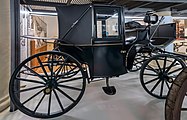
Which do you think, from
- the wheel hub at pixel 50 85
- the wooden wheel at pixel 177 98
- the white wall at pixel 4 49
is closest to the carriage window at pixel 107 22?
the wheel hub at pixel 50 85

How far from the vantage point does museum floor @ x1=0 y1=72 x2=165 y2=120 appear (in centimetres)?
246

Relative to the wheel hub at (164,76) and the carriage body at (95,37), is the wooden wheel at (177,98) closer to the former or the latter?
the carriage body at (95,37)

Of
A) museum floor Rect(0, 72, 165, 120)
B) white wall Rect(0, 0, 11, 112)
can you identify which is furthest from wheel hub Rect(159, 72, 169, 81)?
white wall Rect(0, 0, 11, 112)

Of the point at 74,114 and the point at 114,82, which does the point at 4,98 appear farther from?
the point at 114,82

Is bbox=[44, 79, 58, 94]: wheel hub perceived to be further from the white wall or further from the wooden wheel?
the wooden wheel

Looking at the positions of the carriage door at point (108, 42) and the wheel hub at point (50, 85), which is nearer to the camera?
the wheel hub at point (50, 85)

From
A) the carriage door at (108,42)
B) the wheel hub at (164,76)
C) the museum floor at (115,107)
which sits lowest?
the museum floor at (115,107)

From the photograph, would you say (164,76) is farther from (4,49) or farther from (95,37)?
(4,49)

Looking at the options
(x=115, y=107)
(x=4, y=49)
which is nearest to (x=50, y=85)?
(x=4, y=49)

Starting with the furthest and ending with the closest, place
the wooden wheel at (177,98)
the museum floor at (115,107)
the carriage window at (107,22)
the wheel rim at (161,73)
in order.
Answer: the wheel rim at (161,73) < the carriage window at (107,22) < the museum floor at (115,107) < the wooden wheel at (177,98)

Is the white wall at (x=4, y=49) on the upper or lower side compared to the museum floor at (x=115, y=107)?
upper

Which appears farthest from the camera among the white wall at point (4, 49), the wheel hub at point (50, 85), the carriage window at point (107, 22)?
the carriage window at point (107, 22)

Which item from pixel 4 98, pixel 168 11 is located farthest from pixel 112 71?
pixel 168 11

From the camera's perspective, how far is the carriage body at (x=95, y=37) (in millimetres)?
2803
